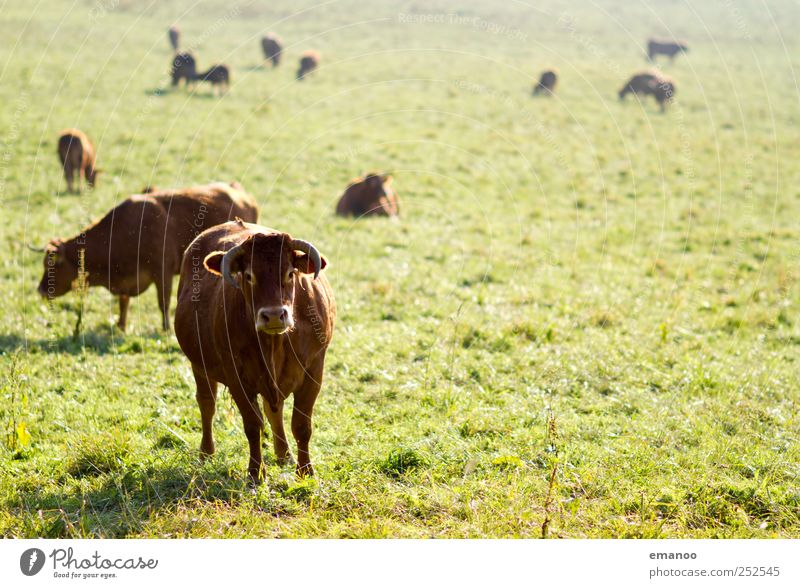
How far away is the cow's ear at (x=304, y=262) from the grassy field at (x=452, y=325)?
69.9 inches

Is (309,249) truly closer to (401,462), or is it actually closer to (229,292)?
(229,292)

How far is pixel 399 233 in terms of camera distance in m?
16.5

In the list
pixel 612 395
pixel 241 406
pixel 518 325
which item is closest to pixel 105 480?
pixel 241 406

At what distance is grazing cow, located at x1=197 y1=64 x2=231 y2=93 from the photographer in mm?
32156

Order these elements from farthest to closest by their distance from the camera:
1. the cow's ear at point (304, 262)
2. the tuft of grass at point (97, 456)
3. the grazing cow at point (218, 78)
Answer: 1. the grazing cow at point (218, 78)
2. the tuft of grass at point (97, 456)
3. the cow's ear at point (304, 262)

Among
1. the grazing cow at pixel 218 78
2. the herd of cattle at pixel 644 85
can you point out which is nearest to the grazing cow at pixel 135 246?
the grazing cow at pixel 218 78

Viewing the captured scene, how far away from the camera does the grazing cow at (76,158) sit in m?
18.3

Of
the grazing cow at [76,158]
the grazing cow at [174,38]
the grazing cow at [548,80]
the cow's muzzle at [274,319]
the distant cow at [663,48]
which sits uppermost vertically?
the distant cow at [663,48]

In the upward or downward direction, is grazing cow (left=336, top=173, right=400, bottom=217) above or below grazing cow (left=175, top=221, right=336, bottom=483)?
above

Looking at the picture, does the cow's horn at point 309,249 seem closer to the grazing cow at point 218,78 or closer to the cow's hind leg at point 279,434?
the cow's hind leg at point 279,434

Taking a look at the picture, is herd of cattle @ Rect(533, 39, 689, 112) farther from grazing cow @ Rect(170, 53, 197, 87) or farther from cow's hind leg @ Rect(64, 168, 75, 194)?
cow's hind leg @ Rect(64, 168, 75, 194)

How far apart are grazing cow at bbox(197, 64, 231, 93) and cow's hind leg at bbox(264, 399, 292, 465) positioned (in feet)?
87.9

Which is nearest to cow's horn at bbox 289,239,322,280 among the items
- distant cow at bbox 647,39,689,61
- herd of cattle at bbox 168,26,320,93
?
herd of cattle at bbox 168,26,320,93
